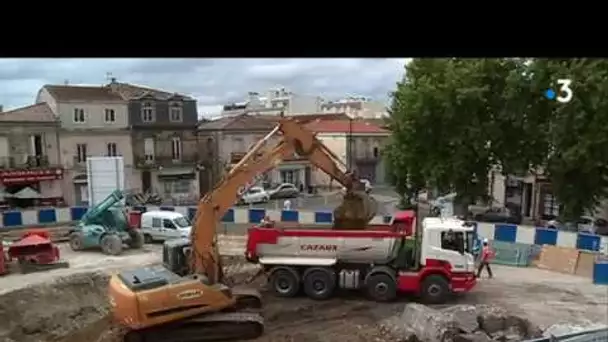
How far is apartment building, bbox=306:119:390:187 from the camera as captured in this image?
30156 millimetres

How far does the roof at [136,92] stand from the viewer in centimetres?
2380

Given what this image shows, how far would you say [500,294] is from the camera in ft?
34.3

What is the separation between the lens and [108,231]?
13.8 meters

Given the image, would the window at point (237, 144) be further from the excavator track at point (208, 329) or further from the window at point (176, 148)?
the excavator track at point (208, 329)

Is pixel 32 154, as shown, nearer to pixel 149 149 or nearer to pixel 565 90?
pixel 149 149

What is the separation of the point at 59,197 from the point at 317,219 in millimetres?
10578

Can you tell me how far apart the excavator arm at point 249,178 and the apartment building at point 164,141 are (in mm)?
14041

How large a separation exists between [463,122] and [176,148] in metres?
12.6

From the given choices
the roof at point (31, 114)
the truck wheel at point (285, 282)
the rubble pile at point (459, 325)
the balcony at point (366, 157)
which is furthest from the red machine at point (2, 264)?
the balcony at point (366, 157)

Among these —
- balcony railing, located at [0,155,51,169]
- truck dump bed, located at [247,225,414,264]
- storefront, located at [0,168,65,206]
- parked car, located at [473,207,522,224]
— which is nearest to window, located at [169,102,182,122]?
storefront, located at [0,168,65,206]

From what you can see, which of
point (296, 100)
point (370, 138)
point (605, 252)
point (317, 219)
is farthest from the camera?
point (296, 100)

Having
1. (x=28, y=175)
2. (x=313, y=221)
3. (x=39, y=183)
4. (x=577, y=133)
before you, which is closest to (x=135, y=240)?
(x=313, y=221)
